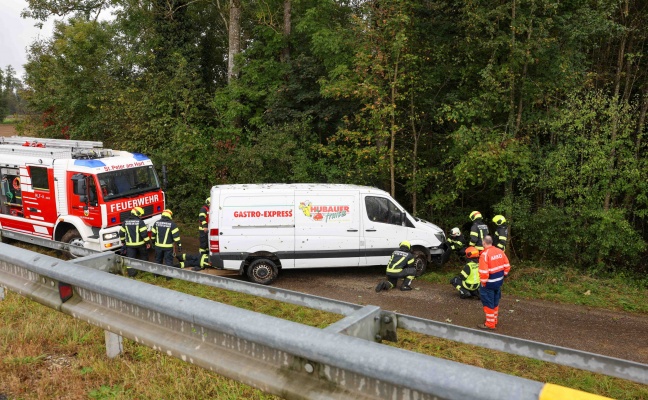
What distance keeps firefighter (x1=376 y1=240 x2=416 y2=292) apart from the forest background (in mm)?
3539

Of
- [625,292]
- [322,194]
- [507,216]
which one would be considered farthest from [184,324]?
[507,216]

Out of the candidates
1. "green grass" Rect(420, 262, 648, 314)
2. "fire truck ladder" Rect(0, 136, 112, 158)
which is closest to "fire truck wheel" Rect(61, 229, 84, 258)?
"fire truck ladder" Rect(0, 136, 112, 158)

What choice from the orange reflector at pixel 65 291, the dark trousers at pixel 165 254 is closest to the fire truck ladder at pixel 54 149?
the dark trousers at pixel 165 254

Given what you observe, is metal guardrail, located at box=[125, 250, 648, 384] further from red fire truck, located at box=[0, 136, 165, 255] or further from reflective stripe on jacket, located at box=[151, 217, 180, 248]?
red fire truck, located at box=[0, 136, 165, 255]

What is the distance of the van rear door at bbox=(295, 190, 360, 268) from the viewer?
1087 cm

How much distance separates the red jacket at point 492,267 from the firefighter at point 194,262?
6035 mm

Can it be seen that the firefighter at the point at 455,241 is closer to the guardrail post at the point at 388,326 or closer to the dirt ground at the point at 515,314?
the dirt ground at the point at 515,314

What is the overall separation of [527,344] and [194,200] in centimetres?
1694

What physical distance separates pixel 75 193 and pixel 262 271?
482 cm

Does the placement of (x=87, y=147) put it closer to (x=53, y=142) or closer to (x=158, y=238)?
(x=53, y=142)

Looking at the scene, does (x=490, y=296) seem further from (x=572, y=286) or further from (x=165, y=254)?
(x=165, y=254)

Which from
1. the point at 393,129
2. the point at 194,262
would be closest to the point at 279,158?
the point at 393,129

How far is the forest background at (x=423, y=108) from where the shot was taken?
12.2 metres

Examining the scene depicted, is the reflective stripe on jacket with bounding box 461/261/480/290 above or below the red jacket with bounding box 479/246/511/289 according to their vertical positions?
below
